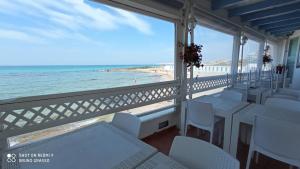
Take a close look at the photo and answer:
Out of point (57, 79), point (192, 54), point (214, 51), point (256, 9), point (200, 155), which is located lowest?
point (200, 155)

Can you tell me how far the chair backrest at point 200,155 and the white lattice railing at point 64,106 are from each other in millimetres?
1195

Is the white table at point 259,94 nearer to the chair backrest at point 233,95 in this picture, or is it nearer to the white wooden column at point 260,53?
the chair backrest at point 233,95

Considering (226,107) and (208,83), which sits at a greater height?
(208,83)

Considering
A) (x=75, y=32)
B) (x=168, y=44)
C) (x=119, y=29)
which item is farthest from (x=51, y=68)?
(x=168, y=44)

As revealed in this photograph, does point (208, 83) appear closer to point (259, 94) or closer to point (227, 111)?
point (259, 94)

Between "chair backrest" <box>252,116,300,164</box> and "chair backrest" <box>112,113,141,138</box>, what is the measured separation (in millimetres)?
1061

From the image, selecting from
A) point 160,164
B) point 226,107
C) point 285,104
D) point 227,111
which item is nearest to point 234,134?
point 227,111

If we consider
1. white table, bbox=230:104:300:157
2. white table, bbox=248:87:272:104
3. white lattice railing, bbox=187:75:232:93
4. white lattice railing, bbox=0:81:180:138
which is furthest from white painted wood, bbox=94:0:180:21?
white table, bbox=248:87:272:104

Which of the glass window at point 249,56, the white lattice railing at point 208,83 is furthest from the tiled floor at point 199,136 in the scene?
the glass window at point 249,56

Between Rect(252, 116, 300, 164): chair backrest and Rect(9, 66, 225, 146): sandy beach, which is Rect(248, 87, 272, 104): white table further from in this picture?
Rect(252, 116, 300, 164): chair backrest

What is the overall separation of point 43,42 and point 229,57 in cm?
380

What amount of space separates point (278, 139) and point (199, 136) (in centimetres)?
143

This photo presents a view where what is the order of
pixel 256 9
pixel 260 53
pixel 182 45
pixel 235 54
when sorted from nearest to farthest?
pixel 182 45, pixel 256 9, pixel 235 54, pixel 260 53

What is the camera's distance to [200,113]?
204 centimetres
